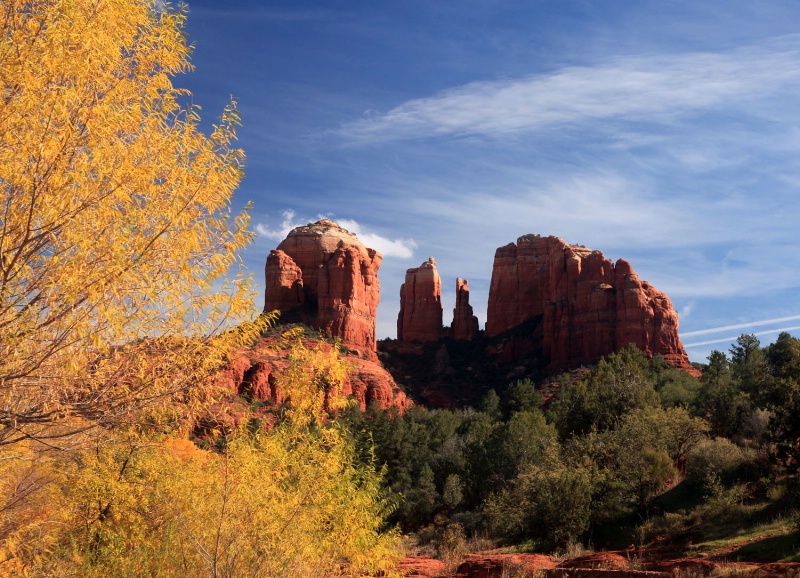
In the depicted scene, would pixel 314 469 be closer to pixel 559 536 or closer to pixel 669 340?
pixel 559 536

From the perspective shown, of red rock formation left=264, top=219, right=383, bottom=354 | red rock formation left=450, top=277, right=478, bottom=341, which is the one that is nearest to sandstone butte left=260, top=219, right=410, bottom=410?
red rock formation left=264, top=219, right=383, bottom=354

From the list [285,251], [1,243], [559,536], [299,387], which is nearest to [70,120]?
[1,243]

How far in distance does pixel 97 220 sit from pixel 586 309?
81.8 metres

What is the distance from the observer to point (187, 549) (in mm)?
10391

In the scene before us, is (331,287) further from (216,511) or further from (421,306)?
(216,511)

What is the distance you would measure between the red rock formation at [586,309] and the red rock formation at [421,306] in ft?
31.1

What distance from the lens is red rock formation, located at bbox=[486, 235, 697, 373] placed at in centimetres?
7819

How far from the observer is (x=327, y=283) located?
8488 centimetres

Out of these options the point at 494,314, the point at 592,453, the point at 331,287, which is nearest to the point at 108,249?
the point at 592,453

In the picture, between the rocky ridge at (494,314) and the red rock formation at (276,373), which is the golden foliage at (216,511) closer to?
the red rock formation at (276,373)

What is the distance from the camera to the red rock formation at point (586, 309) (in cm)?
7819

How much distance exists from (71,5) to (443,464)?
4092 cm

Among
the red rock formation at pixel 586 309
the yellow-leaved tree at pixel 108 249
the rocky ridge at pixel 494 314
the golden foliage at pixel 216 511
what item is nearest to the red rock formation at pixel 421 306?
the rocky ridge at pixel 494 314

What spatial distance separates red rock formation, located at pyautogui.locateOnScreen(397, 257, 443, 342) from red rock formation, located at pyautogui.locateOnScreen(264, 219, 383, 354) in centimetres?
1707
